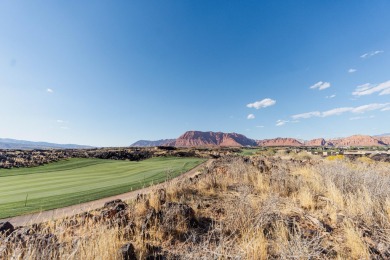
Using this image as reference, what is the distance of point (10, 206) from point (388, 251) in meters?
12.0

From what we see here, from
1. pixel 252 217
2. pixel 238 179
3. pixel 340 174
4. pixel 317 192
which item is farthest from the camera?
pixel 238 179

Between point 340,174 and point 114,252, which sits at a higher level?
point 340,174

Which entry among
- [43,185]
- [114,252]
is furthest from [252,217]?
[43,185]

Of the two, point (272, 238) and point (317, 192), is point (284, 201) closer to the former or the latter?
point (317, 192)

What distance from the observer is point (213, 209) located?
716cm

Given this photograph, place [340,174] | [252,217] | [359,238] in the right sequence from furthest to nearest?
[340,174]
[252,217]
[359,238]

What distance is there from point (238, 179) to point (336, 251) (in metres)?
8.39

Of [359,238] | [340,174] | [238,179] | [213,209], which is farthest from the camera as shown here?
Answer: [238,179]

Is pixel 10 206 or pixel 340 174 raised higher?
pixel 340 174

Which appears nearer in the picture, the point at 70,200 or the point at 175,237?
the point at 175,237

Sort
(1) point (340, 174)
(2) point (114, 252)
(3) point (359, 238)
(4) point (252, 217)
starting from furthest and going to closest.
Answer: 1. (1) point (340, 174)
2. (4) point (252, 217)
3. (3) point (359, 238)
4. (2) point (114, 252)

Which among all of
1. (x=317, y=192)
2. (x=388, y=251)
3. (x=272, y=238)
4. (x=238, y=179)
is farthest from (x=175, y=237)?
(x=238, y=179)

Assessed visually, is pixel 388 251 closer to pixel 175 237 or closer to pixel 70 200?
pixel 175 237

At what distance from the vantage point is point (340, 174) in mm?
9391
